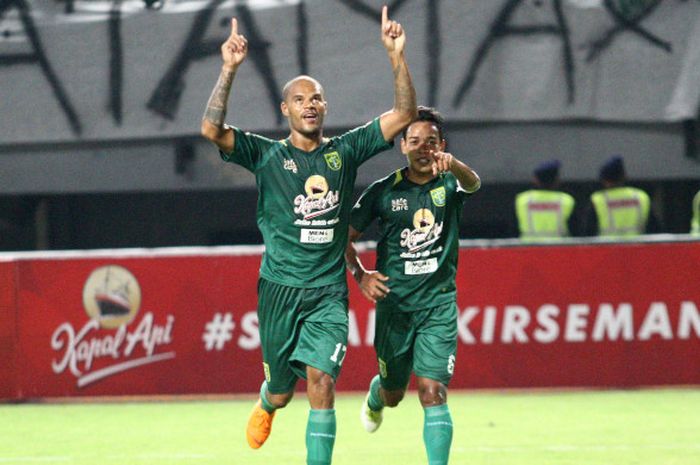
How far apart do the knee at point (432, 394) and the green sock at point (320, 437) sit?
0.54 m

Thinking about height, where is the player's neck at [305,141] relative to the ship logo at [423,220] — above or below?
above

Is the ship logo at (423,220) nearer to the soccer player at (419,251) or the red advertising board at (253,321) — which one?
the soccer player at (419,251)

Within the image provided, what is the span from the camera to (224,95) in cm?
704

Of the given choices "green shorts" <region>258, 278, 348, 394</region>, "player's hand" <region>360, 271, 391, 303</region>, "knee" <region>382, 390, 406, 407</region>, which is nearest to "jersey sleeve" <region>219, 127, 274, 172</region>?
"green shorts" <region>258, 278, 348, 394</region>

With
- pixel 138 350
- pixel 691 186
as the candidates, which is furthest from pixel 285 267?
pixel 691 186

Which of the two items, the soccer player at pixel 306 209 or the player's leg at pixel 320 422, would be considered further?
the soccer player at pixel 306 209

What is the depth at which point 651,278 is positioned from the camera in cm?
1179

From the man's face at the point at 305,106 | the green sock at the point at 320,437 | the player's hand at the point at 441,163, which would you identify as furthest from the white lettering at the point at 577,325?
the green sock at the point at 320,437

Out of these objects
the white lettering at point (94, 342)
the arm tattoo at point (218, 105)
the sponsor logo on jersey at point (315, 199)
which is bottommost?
the white lettering at point (94, 342)

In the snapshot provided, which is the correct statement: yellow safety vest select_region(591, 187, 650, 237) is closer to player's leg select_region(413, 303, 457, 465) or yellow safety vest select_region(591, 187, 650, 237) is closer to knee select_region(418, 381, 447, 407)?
player's leg select_region(413, 303, 457, 465)

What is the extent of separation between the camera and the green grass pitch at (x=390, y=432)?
8484 mm

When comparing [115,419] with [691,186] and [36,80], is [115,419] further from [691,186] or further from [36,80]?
[691,186]

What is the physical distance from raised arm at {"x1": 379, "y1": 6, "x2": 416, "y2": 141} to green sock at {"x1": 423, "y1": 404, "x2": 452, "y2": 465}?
152 centimetres

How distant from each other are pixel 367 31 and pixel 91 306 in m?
4.82
